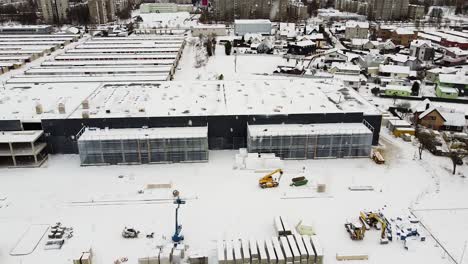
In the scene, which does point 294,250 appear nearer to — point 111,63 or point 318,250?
point 318,250

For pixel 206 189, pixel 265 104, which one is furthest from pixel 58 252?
pixel 265 104

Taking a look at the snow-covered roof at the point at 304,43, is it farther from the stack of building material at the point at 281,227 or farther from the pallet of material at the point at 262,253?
the pallet of material at the point at 262,253

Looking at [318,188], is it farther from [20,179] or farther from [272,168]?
[20,179]

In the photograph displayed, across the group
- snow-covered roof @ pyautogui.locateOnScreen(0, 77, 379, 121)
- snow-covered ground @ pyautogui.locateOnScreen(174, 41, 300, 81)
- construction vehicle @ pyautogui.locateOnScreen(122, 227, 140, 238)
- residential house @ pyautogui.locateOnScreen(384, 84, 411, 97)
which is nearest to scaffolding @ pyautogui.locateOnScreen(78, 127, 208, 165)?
snow-covered roof @ pyautogui.locateOnScreen(0, 77, 379, 121)

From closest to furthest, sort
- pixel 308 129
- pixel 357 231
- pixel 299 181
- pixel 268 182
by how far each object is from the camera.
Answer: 1. pixel 357 231
2. pixel 268 182
3. pixel 299 181
4. pixel 308 129

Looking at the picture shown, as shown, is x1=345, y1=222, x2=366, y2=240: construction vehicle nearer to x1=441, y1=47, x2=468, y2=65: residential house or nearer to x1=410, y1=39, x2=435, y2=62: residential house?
x1=441, y1=47, x2=468, y2=65: residential house

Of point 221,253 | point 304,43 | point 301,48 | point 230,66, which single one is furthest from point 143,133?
point 304,43

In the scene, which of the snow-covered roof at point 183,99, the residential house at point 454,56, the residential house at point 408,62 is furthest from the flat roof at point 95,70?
the residential house at point 454,56
